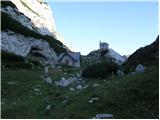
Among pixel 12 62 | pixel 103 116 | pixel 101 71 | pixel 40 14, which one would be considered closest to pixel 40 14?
pixel 40 14

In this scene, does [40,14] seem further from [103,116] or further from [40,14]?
[103,116]

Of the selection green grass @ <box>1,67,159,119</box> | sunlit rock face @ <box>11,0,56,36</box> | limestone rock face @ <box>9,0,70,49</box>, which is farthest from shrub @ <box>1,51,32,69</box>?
sunlit rock face @ <box>11,0,56,36</box>

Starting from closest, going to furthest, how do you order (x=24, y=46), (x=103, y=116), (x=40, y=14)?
(x=103, y=116), (x=24, y=46), (x=40, y=14)

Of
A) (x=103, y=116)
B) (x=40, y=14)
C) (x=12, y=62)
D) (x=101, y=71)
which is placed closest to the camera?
(x=103, y=116)

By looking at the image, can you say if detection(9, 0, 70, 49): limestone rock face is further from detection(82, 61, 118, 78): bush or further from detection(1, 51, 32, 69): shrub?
detection(82, 61, 118, 78): bush

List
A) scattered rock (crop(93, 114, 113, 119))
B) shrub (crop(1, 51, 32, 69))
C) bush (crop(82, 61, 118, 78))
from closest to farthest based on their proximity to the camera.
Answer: scattered rock (crop(93, 114, 113, 119))
bush (crop(82, 61, 118, 78))
shrub (crop(1, 51, 32, 69))

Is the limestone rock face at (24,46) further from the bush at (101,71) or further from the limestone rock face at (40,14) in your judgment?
the limestone rock face at (40,14)

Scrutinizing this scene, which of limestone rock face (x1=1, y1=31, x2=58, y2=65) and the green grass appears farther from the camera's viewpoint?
limestone rock face (x1=1, y1=31, x2=58, y2=65)

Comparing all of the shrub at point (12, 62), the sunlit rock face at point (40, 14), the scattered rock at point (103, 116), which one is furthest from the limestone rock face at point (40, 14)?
the scattered rock at point (103, 116)

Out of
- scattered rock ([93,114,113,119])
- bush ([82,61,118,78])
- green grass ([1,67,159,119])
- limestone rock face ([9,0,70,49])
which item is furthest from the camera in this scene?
limestone rock face ([9,0,70,49])

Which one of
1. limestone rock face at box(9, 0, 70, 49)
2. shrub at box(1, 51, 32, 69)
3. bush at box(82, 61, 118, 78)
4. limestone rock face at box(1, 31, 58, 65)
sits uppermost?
limestone rock face at box(9, 0, 70, 49)

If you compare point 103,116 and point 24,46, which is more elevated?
point 24,46

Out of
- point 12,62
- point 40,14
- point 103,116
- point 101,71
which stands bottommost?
point 103,116

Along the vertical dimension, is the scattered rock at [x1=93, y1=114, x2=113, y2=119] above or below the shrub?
below
